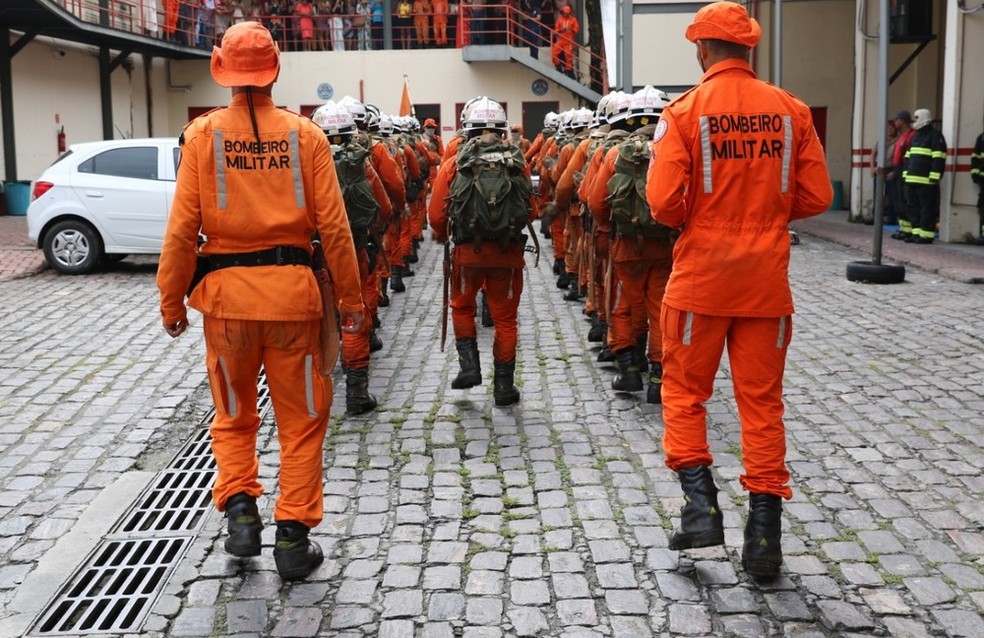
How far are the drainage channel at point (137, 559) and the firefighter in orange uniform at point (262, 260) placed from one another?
46cm

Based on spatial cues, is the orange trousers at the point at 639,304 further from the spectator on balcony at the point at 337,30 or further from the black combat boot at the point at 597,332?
the spectator on balcony at the point at 337,30

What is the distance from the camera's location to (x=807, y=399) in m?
8.10

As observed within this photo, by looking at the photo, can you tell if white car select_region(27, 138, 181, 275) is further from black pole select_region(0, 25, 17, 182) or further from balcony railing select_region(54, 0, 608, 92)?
balcony railing select_region(54, 0, 608, 92)

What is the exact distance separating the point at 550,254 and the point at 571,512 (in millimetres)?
12818

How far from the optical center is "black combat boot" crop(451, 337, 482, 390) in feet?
26.6

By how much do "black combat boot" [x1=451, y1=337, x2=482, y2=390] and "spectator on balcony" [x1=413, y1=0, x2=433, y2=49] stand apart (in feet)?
94.7

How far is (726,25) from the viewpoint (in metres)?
4.89

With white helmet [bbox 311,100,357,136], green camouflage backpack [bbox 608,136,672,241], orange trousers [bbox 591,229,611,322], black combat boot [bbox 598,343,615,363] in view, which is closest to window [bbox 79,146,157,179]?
white helmet [bbox 311,100,357,136]

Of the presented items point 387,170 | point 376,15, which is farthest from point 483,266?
point 376,15

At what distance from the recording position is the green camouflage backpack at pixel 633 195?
7766mm

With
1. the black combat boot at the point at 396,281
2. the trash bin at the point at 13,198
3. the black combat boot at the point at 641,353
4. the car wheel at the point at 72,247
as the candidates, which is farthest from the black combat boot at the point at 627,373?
the trash bin at the point at 13,198

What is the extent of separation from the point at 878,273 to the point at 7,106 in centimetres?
1891

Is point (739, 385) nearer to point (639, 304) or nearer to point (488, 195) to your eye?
point (488, 195)

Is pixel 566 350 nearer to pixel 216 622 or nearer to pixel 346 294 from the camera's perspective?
pixel 346 294
